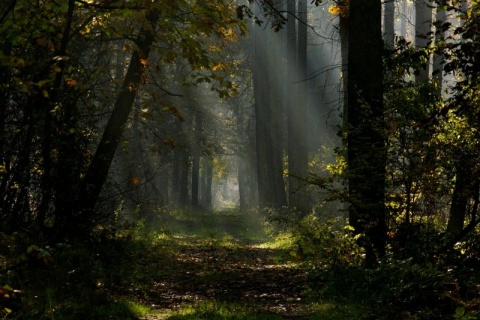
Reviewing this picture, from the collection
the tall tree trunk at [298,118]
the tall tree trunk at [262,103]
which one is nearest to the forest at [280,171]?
the tall tree trunk at [298,118]

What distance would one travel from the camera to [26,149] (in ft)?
28.4

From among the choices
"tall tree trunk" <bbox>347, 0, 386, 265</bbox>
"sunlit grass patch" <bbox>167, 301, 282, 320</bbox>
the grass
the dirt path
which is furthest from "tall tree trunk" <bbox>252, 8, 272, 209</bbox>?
"sunlit grass patch" <bbox>167, 301, 282, 320</bbox>

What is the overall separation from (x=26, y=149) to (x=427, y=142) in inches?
232

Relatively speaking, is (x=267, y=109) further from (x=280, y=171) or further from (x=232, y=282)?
(x=232, y=282)

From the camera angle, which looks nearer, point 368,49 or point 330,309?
point 330,309

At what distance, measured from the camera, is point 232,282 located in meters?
10.3

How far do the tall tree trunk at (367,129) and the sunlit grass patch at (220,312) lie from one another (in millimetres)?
2514

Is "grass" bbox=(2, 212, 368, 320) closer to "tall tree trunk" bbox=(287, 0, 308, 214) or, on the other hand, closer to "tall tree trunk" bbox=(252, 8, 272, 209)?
"tall tree trunk" bbox=(287, 0, 308, 214)

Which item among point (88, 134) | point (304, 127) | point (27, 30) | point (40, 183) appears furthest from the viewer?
point (304, 127)

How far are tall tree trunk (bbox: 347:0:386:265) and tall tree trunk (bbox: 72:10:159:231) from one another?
141 inches

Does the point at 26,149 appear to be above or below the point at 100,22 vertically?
below

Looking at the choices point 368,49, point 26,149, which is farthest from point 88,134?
point 368,49

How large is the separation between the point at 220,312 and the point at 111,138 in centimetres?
619

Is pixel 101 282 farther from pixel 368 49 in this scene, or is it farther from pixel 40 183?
pixel 368 49
